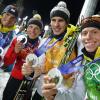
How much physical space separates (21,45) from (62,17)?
2.37 feet

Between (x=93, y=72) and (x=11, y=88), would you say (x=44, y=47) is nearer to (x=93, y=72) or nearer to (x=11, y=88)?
(x=11, y=88)

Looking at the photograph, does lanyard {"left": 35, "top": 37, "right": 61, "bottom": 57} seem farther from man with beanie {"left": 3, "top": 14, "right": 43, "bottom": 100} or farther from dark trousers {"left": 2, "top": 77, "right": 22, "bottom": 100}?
dark trousers {"left": 2, "top": 77, "right": 22, "bottom": 100}

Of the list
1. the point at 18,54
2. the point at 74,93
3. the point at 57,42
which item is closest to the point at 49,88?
the point at 74,93

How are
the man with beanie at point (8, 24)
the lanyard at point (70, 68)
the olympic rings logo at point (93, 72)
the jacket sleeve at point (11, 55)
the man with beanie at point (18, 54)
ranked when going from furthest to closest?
the man with beanie at point (8, 24) → the jacket sleeve at point (11, 55) → the man with beanie at point (18, 54) → the lanyard at point (70, 68) → the olympic rings logo at point (93, 72)

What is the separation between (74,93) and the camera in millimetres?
2541

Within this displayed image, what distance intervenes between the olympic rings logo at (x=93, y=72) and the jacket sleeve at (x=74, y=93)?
333 millimetres

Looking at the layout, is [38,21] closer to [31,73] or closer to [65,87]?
[31,73]

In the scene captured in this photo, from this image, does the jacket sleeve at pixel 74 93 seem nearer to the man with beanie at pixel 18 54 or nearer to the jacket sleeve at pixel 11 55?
the man with beanie at pixel 18 54

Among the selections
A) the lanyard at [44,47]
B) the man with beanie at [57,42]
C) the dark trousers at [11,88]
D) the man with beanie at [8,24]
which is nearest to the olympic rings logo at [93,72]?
the man with beanie at [57,42]

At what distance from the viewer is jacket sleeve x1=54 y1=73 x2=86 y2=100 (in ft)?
8.16

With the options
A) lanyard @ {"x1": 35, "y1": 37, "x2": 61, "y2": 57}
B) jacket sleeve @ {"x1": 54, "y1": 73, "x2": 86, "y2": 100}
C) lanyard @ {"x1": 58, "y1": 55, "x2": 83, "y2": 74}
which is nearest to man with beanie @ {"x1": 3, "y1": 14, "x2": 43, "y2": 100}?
lanyard @ {"x1": 35, "y1": 37, "x2": 61, "y2": 57}

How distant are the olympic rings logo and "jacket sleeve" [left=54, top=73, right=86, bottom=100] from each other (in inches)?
13.1

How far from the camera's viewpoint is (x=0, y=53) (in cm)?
452

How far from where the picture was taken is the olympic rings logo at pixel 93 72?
6.96 feet
